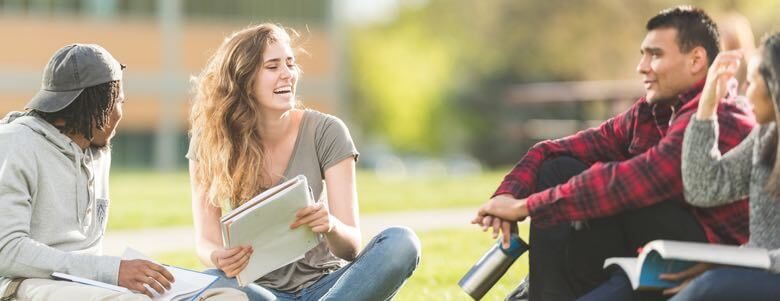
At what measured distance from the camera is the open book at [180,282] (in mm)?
4102

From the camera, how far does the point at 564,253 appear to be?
170 inches

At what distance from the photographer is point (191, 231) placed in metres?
11.2

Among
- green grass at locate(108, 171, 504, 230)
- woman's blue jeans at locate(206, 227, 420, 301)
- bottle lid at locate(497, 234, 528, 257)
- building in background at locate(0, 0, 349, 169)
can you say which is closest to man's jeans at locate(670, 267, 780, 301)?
bottle lid at locate(497, 234, 528, 257)

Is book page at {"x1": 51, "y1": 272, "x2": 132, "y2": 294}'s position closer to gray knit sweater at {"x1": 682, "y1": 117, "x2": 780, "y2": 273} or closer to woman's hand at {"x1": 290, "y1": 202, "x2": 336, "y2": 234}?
woman's hand at {"x1": 290, "y1": 202, "x2": 336, "y2": 234}

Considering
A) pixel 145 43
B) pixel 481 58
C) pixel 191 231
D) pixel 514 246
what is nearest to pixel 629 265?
pixel 514 246

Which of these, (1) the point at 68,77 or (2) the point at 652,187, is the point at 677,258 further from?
(1) the point at 68,77

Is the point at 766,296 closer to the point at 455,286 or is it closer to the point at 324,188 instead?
the point at 324,188

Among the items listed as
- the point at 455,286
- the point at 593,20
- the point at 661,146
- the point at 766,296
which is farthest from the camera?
the point at 593,20

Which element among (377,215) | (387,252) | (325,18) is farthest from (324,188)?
(325,18)

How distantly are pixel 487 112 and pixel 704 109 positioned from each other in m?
49.9

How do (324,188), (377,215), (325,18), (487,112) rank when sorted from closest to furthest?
(324,188), (377,215), (325,18), (487,112)

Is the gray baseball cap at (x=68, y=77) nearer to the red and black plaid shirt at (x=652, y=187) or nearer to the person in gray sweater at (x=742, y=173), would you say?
the red and black plaid shirt at (x=652, y=187)

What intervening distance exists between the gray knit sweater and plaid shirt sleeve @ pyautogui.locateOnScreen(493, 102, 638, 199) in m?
0.75

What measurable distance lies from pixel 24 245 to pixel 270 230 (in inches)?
31.9
